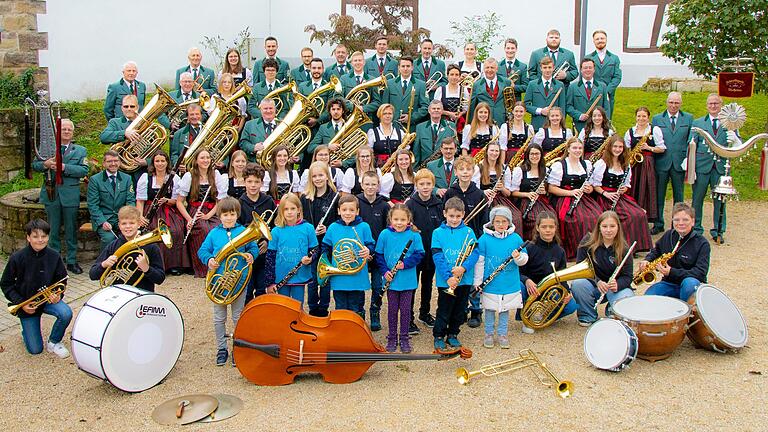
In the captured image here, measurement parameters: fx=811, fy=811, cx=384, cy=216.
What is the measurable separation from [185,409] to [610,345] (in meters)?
2.96

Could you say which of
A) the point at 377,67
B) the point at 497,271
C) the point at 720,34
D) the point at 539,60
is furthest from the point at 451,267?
the point at 720,34

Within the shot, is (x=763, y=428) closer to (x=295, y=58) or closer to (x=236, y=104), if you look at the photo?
(x=236, y=104)

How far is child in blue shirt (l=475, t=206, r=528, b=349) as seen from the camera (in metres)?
6.34

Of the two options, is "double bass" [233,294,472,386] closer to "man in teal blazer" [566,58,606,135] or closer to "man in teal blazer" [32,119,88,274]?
"man in teal blazer" [32,119,88,274]

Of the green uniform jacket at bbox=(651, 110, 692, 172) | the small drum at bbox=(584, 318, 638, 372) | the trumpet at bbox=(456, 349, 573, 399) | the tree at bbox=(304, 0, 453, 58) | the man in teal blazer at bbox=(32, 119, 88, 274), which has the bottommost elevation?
the trumpet at bbox=(456, 349, 573, 399)

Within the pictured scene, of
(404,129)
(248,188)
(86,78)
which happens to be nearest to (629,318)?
(248,188)

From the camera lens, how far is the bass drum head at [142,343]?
17.4 ft

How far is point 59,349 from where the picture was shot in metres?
6.25

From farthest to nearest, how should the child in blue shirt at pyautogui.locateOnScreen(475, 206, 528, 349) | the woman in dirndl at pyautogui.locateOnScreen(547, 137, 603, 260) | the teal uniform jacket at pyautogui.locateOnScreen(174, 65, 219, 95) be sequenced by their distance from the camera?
1. the teal uniform jacket at pyautogui.locateOnScreen(174, 65, 219, 95)
2. the woman in dirndl at pyautogui.locateOnScreen(547, 137, 603, 260)
3. the child in blue shirt at pyautogui.locateOnScreen(475, 206, 528, 349)

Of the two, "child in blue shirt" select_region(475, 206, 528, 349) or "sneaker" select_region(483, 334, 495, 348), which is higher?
"child in blue shirt" select_region(475, 206, 528, 349)

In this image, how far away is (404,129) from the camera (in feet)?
30.3

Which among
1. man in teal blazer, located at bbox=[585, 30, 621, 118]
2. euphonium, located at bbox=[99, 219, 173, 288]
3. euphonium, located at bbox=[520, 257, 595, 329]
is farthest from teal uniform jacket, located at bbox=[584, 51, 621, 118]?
euphonium, located at bbox=[99, 219, 173, 288]

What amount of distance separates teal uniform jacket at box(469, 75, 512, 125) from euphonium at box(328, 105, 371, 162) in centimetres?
172

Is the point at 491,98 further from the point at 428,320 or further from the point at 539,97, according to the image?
the point at 428,320
